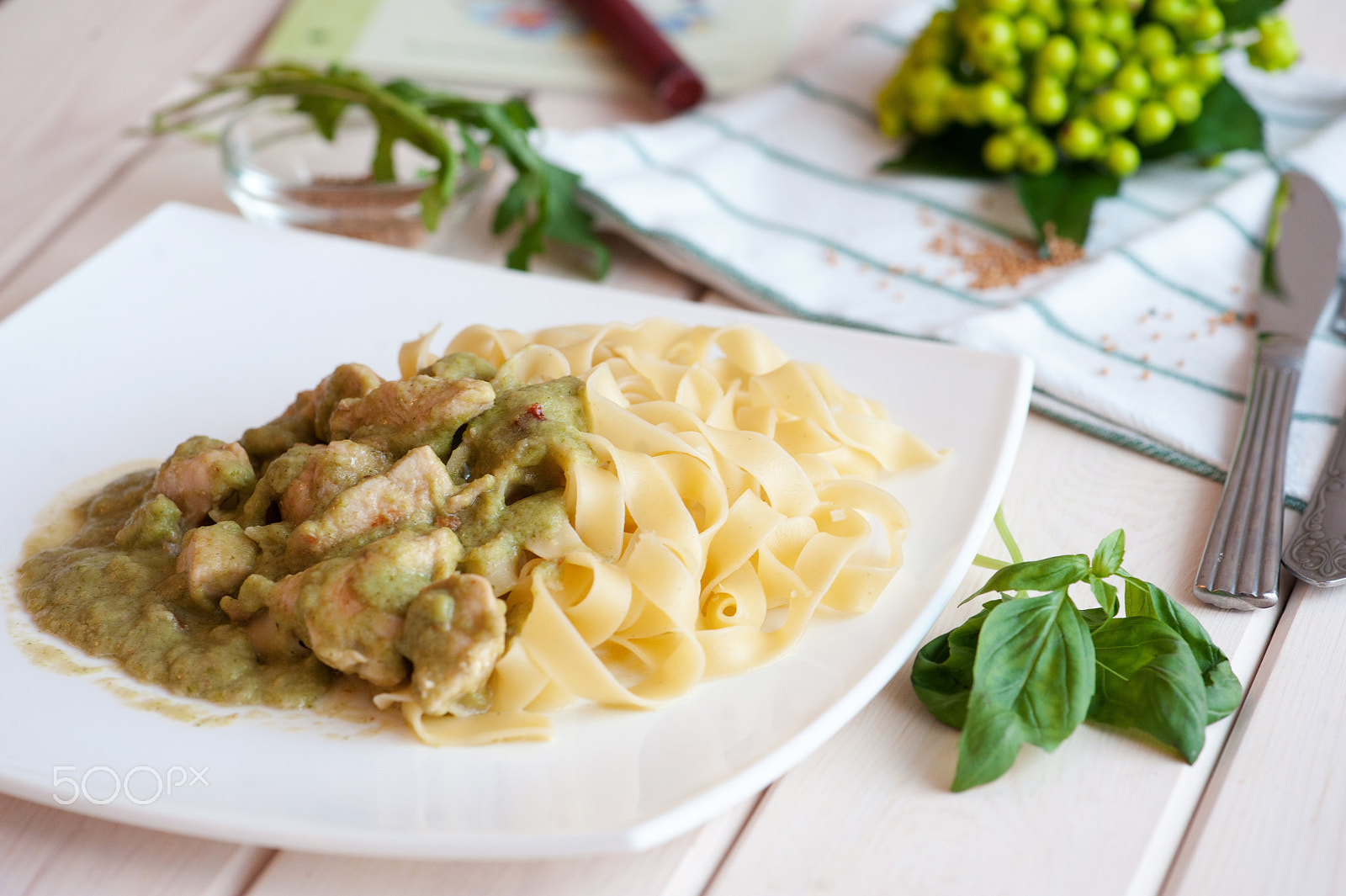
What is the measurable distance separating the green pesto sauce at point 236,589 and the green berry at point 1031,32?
1.98 m

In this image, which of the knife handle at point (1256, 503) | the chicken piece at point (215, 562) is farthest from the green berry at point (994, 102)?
the chicken piece at point (215, 562)

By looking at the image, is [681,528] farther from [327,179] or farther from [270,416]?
[327,179]

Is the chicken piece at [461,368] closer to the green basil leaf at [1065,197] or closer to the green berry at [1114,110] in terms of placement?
the green basil leaf at [1065,197]

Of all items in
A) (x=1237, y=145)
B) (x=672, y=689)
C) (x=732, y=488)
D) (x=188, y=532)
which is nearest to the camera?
(x=672, y=689)

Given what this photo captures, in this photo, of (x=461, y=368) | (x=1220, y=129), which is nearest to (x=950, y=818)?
(x=461, y=368)

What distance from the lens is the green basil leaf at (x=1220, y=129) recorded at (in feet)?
11.6

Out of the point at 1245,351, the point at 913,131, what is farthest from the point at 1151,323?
the point at 913,131

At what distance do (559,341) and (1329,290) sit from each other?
6.37ft

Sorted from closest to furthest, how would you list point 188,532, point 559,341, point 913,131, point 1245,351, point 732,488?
point 188,532, point 732,488, point 559,341, point 1245,351, point 913,131

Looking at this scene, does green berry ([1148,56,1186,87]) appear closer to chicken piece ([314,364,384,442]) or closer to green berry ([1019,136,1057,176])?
green berry ([1019,136,1057,176])

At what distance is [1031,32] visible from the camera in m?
3.38

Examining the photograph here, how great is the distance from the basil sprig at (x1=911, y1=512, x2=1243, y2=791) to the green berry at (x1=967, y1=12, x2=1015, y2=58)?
1944 millimetres

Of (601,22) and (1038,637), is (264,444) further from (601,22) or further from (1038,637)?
(601,22)

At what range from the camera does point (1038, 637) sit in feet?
5.92
